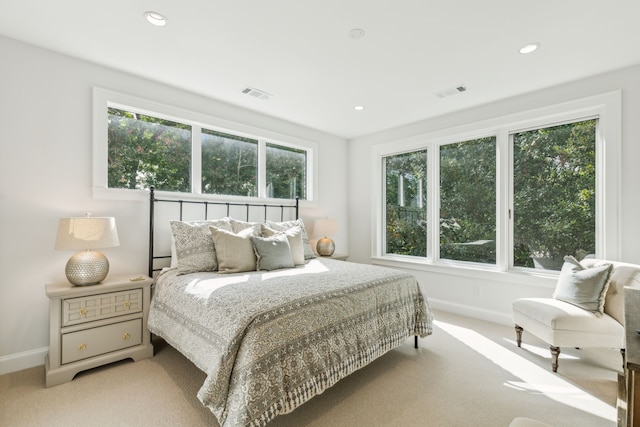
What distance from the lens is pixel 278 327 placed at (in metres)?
1.64

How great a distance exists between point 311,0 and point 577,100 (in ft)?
9.40

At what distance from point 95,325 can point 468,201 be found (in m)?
4.16

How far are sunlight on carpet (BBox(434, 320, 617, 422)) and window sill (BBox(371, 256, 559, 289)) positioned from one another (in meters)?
0.83

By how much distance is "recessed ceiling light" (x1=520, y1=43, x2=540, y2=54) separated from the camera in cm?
236

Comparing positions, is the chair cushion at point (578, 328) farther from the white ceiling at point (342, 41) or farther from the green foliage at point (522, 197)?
the white ceiling at point (342, 41)

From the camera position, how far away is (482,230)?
3779 millimetres

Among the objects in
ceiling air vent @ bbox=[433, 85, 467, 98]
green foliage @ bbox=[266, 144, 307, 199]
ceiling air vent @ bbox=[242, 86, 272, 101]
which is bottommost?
green foliage @ bbox=[266, 144, 307, 199]

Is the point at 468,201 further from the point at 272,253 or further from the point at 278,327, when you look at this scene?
the point at 278,327

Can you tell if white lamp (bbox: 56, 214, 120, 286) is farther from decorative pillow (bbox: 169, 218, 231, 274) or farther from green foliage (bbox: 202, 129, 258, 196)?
green foliage (bbox: 202, 129, 258, 196)

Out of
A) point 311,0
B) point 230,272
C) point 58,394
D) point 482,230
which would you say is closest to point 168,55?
point 311,0

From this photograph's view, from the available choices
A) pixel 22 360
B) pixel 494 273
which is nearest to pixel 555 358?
pixel 494 273

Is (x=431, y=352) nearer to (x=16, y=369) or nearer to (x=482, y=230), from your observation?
(x=482, y=230)

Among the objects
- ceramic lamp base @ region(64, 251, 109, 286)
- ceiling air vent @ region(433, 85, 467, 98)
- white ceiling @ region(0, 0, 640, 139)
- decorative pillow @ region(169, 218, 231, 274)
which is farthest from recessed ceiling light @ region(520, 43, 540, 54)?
ceramic lamp base @ region(64, 251, 109, 286)

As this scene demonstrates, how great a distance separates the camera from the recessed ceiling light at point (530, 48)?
2.36m
